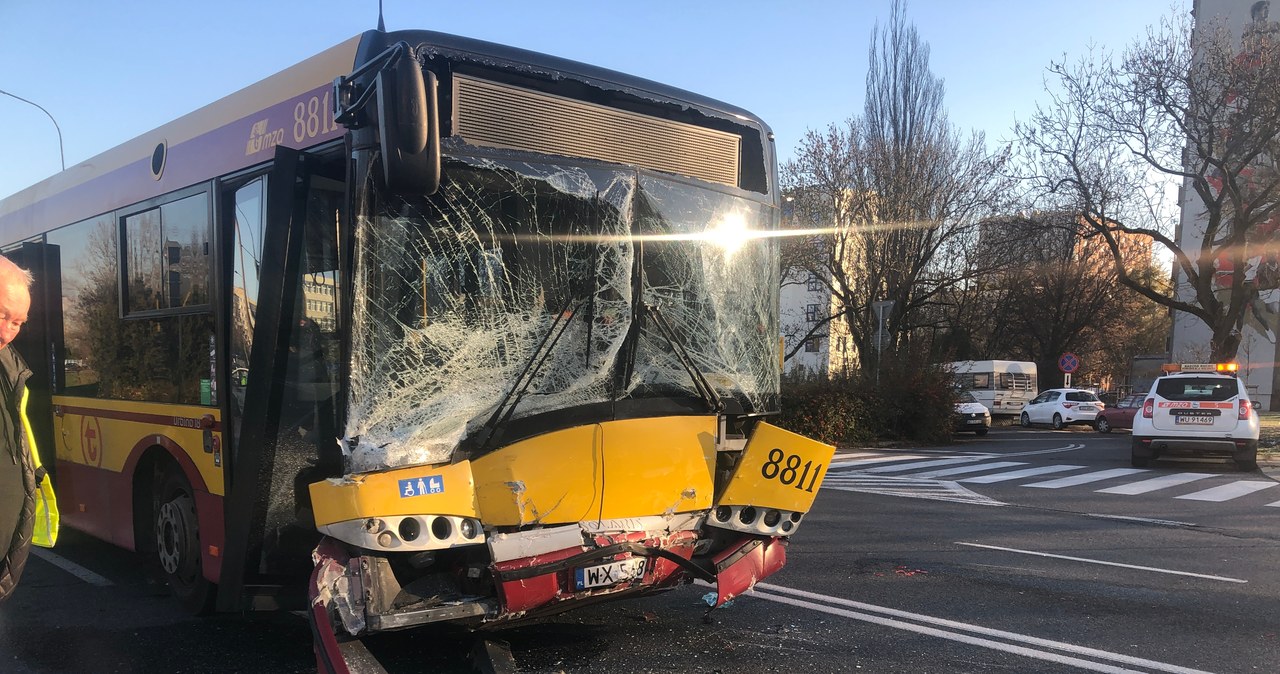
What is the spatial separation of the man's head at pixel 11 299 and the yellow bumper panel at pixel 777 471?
3273 millimetres

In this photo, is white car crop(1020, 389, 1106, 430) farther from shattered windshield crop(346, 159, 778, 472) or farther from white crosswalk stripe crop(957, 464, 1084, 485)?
shattered windshield crop(346, 159, 778, 472)

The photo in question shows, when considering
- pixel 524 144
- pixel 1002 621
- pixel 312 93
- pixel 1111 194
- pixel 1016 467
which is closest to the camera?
pixel 524 144

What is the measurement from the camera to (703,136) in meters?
4.72

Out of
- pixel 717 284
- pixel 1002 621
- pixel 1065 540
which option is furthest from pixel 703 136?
pixel 1065 540

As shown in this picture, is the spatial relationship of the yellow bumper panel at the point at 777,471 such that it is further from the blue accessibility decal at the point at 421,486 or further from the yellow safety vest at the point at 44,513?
the yellow safety vest at the point at 44,513

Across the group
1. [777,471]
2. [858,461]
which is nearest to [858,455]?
[858,461]

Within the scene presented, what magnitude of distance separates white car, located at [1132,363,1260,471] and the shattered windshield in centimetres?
1421

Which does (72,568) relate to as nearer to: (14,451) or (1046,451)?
(14,451)

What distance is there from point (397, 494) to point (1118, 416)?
102 ft

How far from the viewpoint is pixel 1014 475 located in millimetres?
14734

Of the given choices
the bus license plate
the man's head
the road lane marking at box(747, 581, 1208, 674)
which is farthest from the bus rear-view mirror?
the road lane marking at box(747, 581, 1208, 674)

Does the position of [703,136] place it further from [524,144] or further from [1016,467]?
[1016,467]

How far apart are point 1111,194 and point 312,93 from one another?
24.3m

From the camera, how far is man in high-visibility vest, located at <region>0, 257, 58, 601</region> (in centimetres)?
295
